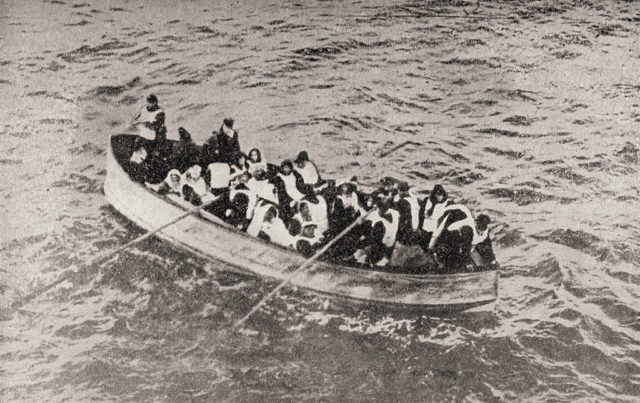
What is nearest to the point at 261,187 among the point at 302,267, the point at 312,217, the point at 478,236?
the point at 312,217

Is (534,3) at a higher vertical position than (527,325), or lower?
higher

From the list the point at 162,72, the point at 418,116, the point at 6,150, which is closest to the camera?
the point at 6,150

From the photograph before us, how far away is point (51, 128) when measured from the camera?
1652 cm

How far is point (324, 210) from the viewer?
11.2m

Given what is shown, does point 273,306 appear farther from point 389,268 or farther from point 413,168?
point 413,168

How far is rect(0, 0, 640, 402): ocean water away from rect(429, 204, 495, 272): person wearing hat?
1.04 meters

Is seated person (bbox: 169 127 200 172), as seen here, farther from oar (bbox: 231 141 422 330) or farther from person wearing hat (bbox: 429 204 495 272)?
person wearing hat (bbox: 429 204 495 272)

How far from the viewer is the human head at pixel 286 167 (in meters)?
11.6

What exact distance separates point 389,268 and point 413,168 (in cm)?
562

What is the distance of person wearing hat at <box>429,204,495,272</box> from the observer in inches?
411

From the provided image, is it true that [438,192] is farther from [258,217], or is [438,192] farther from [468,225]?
[258,217]

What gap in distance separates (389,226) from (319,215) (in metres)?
1.24

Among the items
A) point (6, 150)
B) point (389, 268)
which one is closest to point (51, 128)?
point (6, 150)

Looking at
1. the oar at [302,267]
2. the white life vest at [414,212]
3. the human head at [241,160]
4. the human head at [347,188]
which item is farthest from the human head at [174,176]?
the white life vest at [414,212]
